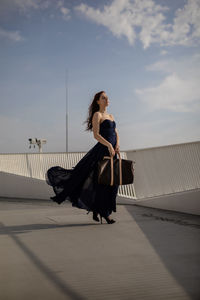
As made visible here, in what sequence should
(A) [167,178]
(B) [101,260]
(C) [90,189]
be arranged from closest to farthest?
(B) [101,260]
(C) [90,189]
(A) [167,178]

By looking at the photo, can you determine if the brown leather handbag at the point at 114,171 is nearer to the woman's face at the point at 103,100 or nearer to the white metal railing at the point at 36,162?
the woman's face at the point at 103,100

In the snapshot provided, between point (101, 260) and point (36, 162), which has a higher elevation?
point (36, 162)

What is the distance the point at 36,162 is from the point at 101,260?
8.43 meters

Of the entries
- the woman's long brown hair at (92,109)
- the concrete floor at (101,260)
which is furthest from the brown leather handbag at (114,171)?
the woman's long brown hair at (92,109)

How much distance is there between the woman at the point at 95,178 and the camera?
17.5ft

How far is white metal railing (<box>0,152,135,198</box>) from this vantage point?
11.1 meters

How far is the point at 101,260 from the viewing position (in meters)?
3.11

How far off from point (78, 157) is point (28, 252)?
7600 millimetres

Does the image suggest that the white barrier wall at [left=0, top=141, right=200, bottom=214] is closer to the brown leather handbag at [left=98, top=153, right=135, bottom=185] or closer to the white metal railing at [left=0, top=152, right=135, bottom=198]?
the white metal railing at [left=0, top=152, right=135, bottom=198]

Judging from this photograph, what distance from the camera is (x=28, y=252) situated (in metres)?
3.47

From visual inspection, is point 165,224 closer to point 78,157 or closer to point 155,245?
point 155,245

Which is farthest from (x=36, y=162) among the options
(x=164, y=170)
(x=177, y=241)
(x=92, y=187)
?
(x=177, y=241)

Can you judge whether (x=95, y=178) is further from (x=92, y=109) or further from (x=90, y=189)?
(x=92, y=109)

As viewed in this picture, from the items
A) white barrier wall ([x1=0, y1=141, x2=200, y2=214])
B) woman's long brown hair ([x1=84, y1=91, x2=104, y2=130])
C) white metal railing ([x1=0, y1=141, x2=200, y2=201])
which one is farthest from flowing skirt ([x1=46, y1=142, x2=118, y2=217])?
white metal railing ([x1=0, y1=141, x2=200, y2=201])
